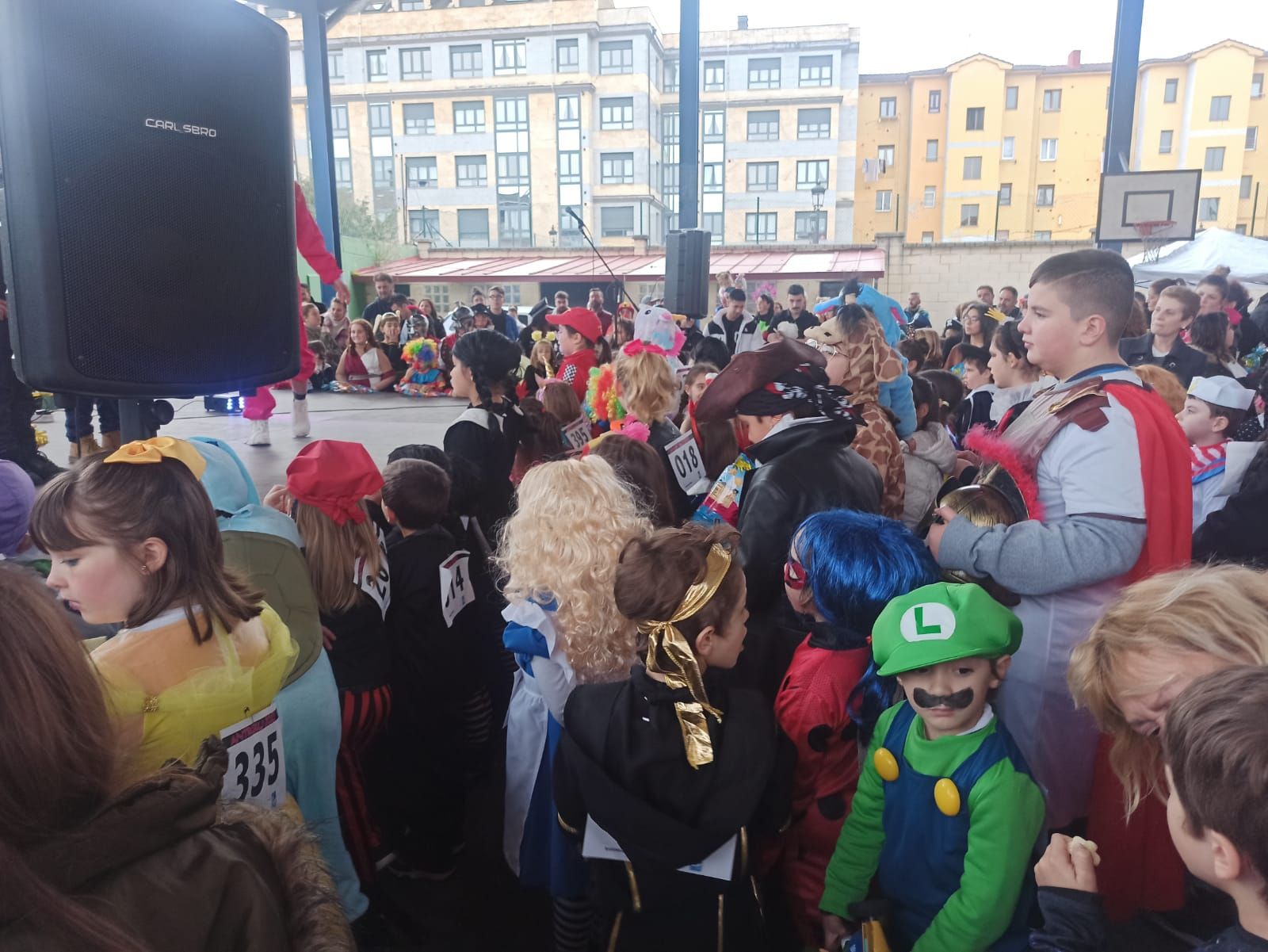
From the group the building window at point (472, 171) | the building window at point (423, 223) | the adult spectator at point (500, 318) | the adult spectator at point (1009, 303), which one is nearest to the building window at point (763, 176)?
the building window at point (472, 171)

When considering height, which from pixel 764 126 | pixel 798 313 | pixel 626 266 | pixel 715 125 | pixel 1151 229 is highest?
pixel 715 125

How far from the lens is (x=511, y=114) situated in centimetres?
3603

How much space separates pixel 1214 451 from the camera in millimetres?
3041

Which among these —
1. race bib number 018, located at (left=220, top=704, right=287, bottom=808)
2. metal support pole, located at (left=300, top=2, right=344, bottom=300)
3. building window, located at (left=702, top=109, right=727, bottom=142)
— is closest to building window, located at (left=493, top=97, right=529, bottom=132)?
building window, located at (left=702, top=109, right=727, bottom=142)

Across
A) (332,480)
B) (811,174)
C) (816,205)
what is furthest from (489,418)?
(811,174)

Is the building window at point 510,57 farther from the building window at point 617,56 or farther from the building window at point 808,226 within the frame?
the building window at point 808,226

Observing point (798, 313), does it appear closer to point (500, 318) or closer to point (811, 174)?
point (500, 318)

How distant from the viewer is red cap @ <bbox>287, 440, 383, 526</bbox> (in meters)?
2.04

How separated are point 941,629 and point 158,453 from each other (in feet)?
4.65

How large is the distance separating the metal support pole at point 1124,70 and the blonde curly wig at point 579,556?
8430 millimetres

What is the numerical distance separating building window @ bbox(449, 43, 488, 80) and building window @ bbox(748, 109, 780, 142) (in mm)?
12066

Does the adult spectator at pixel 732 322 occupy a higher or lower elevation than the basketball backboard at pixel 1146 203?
lower

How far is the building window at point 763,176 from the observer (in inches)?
1470

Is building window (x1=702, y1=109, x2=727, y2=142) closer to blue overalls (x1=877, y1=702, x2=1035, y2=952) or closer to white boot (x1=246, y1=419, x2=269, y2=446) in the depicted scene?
white boot (x1=246, y1=419, x2=269, y2=446)
